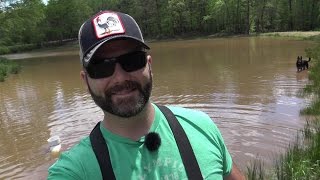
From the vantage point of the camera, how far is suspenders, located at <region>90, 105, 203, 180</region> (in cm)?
178

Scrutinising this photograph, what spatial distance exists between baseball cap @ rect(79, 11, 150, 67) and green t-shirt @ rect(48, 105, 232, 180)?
376mm

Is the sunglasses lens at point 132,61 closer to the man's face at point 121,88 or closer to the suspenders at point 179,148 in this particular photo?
the man's face at point 121,88

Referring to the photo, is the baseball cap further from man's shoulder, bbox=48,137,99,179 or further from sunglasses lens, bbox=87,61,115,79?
man's shoulder, bbox=48,137,99,179

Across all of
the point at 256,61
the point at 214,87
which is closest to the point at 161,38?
the point at 256,61

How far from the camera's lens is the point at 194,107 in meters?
13.7

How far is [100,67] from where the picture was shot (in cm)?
194

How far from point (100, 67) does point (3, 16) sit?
44.5 meters

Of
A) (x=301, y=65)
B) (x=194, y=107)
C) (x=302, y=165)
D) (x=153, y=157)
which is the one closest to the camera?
(x=153, y=157)

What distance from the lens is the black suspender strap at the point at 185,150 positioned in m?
1.87

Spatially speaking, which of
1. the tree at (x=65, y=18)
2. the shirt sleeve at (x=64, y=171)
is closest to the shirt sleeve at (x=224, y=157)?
the shirt sleeve at (x=64, y=171)

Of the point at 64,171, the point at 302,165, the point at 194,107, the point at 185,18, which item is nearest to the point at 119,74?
the point at 64,171

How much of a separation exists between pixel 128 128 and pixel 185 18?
73.8 m

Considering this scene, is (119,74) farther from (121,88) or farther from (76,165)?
(76,165)

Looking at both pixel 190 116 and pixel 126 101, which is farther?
pixel 190 116
